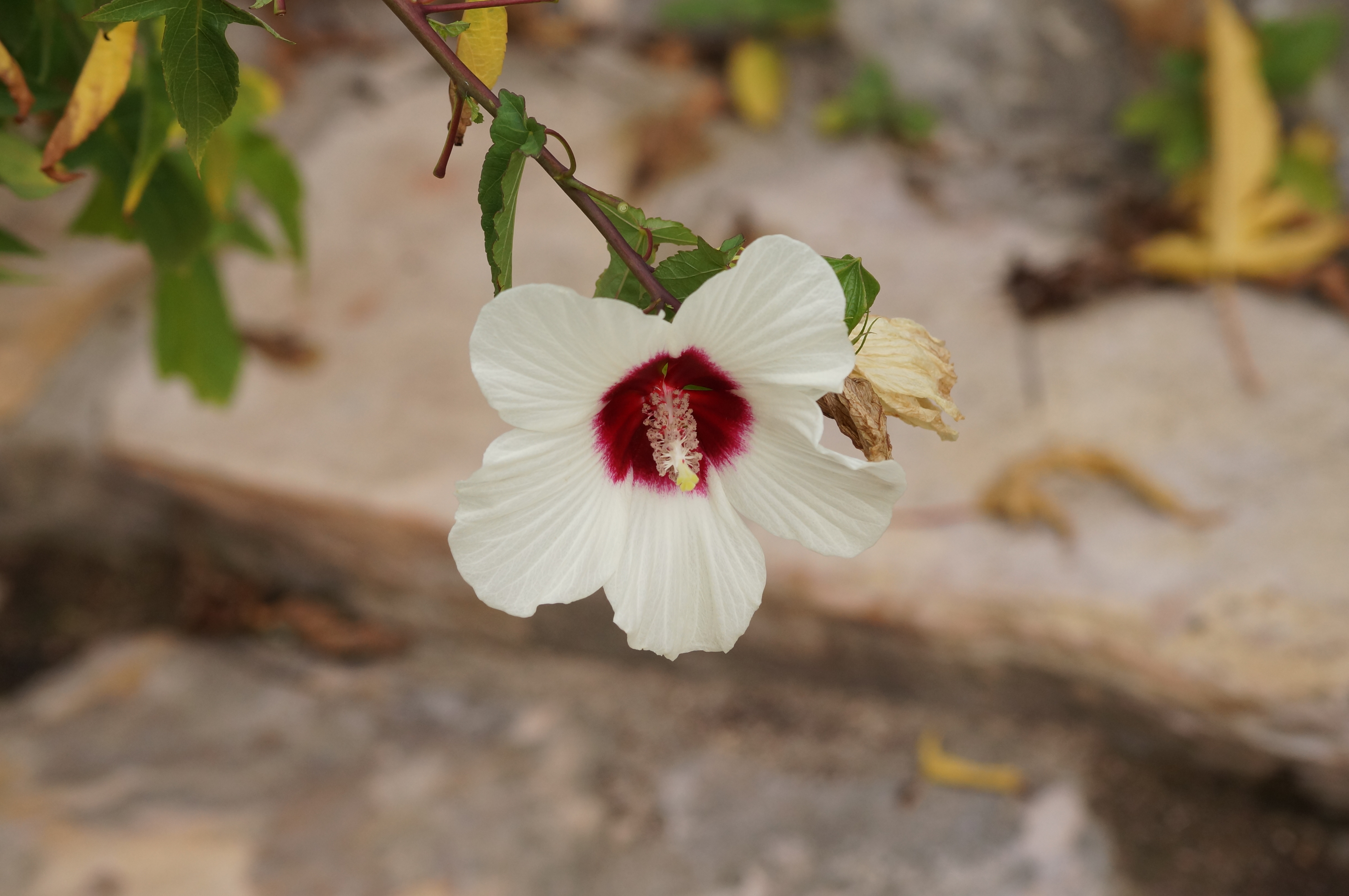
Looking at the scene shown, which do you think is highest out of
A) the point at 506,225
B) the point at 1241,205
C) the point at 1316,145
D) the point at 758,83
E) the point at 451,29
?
the point at 758,83

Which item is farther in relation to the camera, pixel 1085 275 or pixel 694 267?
pixel 1085 275

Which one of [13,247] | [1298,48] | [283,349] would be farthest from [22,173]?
[1298,48]

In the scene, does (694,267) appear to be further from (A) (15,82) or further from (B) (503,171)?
(A) (15,82)

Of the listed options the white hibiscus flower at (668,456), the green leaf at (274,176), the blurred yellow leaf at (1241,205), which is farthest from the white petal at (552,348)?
the blurred yellow leaf at (1241,205)

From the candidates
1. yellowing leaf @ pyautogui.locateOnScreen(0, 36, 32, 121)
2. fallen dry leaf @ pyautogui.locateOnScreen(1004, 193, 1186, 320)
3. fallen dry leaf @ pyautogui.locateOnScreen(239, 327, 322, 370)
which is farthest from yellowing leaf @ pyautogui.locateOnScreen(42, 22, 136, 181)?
fallen dry leaf @ pyautogui.locateOnScreen(1004, 193, 1186, 320)

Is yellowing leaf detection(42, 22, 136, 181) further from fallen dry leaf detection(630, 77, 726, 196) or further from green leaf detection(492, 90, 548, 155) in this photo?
fallen dry leaf detection(630, 77, 726, 196)

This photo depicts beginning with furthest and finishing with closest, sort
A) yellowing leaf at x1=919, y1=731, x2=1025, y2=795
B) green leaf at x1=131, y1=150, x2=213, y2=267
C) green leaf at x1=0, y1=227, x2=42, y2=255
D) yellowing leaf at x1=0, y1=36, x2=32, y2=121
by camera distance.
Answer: yellowing leaf at x1=919, y1=731, x2=1025, y2=795, green leaf at x1=131, y1=150, x2=213, y2=267, green leaf at x1=0, y1=227, x2=42, y2=255, yellowing leaf at x1=0, y1=36, x2=32, y2=121

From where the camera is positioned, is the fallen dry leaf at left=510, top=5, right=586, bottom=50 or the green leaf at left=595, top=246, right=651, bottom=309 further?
the fallen dry leaf at left=510, top=5, right=586, bottom=50
